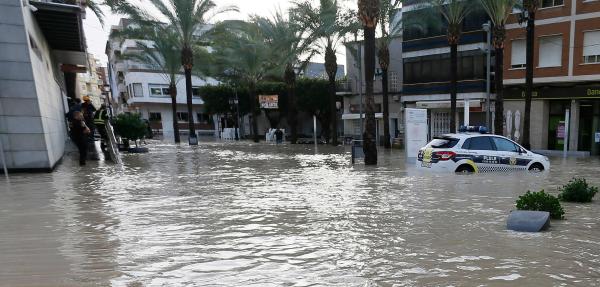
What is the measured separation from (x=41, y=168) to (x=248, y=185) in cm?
621

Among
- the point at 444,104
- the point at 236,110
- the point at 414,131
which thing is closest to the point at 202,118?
the point at 236,110

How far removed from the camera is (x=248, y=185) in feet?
33.9

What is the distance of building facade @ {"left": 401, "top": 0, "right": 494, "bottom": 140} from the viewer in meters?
27.3

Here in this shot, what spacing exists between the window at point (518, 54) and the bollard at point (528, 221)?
901 inches

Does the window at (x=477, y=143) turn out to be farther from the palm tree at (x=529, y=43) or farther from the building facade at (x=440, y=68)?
the building facade at (x=440, y=68)

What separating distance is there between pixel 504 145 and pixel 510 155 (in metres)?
0.35

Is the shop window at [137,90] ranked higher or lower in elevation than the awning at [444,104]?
higher

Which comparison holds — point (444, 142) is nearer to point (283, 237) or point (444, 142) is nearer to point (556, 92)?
point (283, 237)

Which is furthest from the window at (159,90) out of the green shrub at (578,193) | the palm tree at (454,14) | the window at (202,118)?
the green shrub at (578,193)

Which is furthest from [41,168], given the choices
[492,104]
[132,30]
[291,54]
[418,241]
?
[492,104]

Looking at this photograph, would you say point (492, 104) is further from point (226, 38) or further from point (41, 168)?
point (41, 168)

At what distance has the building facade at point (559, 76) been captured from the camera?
2277 cm

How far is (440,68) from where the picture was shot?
29.0 metres

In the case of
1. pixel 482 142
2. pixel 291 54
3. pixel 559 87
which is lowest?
pixel 482 142
